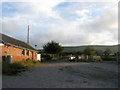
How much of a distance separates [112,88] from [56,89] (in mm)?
3164

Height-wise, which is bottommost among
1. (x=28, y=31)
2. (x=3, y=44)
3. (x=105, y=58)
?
(x=105, y=58)

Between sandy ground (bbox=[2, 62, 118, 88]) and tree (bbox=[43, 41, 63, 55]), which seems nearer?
sandy ground (bbox=[2, 62, 118, 88])

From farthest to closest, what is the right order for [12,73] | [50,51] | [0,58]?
[50,51] < [0,58] < [12,73]

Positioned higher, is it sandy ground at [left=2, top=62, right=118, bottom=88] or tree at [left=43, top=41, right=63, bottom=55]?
tree at [left=43, top=41, right=63, bottom=55]

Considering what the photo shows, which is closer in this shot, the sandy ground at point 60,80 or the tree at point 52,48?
the sandy ground at point 60,80

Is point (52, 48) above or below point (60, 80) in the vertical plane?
above

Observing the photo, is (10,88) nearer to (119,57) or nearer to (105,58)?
(119,57)

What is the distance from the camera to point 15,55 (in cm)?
1945

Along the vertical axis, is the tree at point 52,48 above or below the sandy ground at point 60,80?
above

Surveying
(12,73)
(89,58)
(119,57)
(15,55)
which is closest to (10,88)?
(12,73)

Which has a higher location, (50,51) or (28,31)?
(28,31)

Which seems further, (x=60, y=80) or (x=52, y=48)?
(x=52, y=48)

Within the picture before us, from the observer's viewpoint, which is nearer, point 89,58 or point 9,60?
point 9,60

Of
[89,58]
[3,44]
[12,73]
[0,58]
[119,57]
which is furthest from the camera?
[89,58]
